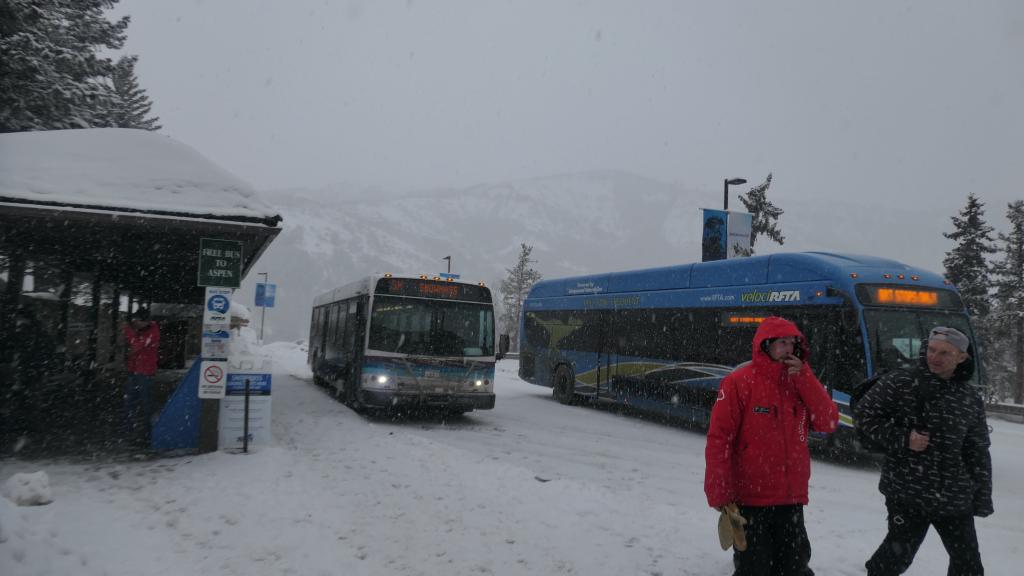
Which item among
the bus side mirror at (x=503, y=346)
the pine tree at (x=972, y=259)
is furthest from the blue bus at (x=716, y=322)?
the pine tree at (x=972, y=259)

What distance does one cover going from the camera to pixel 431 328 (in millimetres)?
13289

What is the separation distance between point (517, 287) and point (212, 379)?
6120 centimetres

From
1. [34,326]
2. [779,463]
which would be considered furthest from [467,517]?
[34,326]

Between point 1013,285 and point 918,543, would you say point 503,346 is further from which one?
point 1013,285

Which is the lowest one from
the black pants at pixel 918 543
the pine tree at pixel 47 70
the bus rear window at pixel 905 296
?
the black pants at pixel 918 543

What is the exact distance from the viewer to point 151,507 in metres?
6.60

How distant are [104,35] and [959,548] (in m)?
26.8

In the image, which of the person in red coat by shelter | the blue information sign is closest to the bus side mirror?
the person in red coat by shelter

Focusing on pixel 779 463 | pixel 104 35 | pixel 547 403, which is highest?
pixel 104 35

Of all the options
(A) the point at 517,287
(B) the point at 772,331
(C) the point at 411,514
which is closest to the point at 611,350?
(C) the point at 411,514

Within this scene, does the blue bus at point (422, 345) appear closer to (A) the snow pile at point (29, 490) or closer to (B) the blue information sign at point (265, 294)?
(A) the snow pile at point (29, 490)

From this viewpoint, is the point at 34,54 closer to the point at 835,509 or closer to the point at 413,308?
the point at 413,308

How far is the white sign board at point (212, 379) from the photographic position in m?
9.12

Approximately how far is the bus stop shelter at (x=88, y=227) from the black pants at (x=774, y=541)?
7.30 m
